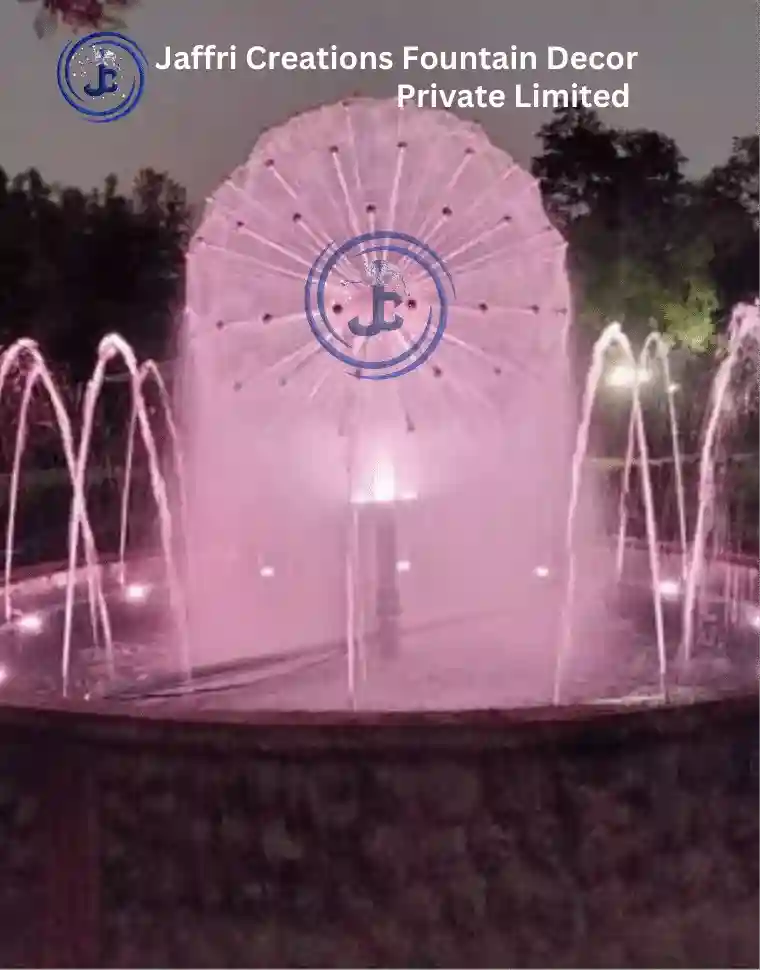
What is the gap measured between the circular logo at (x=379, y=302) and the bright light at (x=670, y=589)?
3.31 metres

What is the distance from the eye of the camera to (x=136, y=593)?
1080cm

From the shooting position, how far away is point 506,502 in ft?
35.9

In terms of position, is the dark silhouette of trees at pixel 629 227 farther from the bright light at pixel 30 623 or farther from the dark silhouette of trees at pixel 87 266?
the bright light at pixel 30 623

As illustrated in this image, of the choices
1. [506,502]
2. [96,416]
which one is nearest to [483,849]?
[506,502]

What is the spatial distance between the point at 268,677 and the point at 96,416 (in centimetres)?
1918

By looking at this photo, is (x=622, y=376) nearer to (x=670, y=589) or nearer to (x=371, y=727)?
(x=670, y=589)

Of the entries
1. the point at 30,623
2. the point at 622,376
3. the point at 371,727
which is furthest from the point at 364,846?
the point at 622,376

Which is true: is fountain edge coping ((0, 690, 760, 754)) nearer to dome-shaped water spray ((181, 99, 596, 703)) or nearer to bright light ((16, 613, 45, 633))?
dome-shaped water spray ((181, 99, 596, 703))

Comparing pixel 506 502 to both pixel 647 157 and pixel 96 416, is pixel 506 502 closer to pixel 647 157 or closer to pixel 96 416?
pixel 96 416

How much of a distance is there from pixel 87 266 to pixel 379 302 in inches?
905

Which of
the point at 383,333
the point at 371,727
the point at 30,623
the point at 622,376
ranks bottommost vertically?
the point at 371,727

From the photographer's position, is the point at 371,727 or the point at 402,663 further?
the point at 402,663

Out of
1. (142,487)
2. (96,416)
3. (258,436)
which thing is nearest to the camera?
(258,436)

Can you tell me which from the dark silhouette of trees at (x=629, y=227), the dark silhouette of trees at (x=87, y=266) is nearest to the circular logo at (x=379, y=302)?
the dark silhouette of trees at (x=87, y=266)
